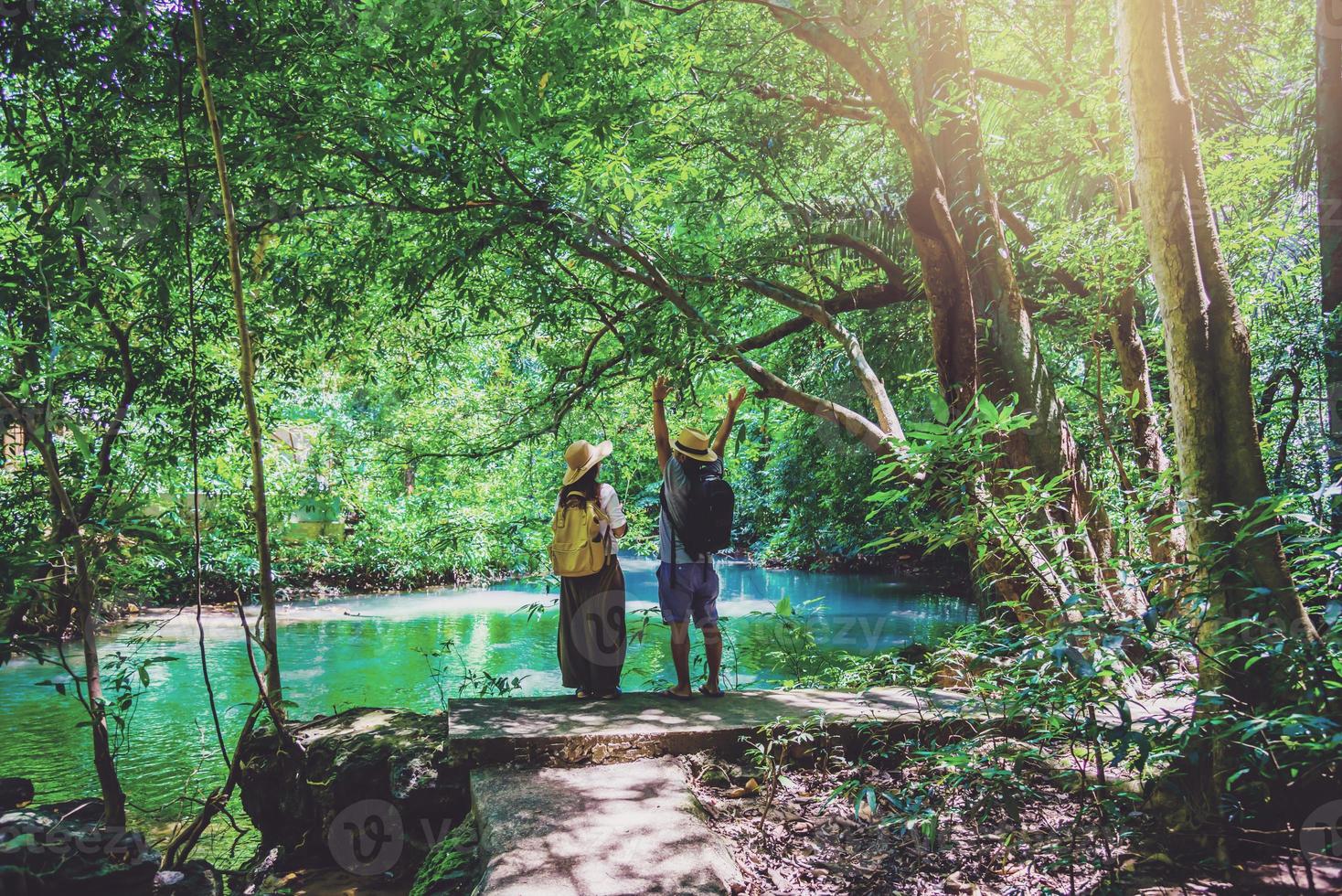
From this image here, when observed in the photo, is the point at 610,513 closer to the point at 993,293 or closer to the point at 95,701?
the point at 95,701

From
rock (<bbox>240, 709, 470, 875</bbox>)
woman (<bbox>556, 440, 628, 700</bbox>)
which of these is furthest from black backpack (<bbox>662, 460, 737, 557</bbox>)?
rock (<bbox>240, 709, 470, 875</bbox>)

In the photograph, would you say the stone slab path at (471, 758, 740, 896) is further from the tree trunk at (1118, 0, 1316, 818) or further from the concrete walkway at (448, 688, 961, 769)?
the tree trunk at (1118, 0, 1316, 818)

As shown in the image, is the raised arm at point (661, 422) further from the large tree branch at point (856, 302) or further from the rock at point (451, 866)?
the large tree branch at point (856, 302)

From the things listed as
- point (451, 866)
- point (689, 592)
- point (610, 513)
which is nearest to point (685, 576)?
point (689, 592)

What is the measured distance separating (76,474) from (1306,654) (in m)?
6.31

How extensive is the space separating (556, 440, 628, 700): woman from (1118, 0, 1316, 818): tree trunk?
2.82m

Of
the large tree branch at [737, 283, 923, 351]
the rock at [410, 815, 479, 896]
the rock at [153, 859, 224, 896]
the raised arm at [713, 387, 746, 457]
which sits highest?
the large tree branch at [737, 283, 923, 351]

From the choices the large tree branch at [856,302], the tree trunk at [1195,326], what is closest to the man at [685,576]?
the tree trunk at [1195,326]

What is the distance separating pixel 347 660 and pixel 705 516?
7440mm

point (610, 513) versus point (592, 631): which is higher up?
point (610, 513)

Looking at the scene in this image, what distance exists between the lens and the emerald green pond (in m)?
6.25

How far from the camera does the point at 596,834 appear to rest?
2.92 meters

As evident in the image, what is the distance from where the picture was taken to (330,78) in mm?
4445

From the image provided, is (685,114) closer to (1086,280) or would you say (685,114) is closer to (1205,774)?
(1086,280)
